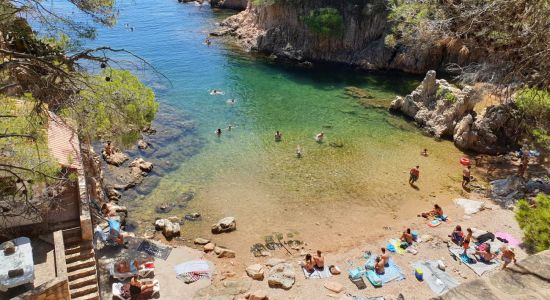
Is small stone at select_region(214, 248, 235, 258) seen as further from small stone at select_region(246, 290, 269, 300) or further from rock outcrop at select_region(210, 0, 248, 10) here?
rock outcrop at select_region(210, 0, 248, 10)

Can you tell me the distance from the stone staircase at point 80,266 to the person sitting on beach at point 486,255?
15.1 metres

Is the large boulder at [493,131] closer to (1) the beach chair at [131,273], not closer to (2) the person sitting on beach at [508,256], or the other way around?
(2) the person sitting on beach at [508,256]

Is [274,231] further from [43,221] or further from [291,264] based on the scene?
[43,221]

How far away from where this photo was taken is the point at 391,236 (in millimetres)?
19453

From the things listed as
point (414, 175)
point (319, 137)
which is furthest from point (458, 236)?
point (319, 137)

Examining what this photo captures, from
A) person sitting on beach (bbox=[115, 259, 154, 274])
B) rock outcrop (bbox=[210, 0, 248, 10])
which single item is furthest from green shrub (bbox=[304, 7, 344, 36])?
person sitting on beach (bbox=[115, 259, 154, 274])

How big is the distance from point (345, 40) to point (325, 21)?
3518 mm

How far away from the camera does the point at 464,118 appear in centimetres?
2769

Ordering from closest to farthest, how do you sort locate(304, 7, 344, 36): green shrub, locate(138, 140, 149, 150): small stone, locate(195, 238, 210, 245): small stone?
1. locate(195, 238, 210, 245): small stone
2. locate(138, 140, 149, 150): small stone
3. locate(304, 7, 344, 36): green shrub

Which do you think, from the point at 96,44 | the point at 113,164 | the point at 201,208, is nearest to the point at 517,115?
the point at 201,208

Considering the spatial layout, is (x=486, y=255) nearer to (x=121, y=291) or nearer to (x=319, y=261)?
(x=319, y=261)

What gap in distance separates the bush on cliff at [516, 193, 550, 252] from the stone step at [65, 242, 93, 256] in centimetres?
1473

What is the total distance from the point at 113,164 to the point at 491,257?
20552 mm

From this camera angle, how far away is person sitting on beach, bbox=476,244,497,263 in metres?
17.3
